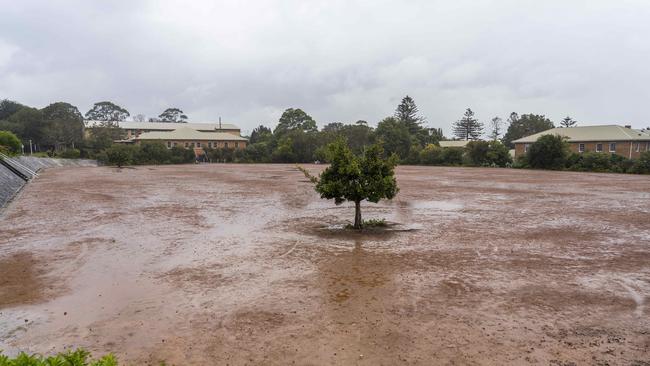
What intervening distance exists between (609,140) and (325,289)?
6286 centimetres

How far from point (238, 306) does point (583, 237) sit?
10.4 metres

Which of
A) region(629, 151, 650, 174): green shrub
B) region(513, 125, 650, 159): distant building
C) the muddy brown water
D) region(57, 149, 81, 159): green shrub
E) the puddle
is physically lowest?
the muddy brown water

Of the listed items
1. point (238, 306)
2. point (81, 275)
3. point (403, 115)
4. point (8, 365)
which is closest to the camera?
point (8, 365)

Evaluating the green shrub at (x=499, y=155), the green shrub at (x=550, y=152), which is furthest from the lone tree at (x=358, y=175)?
the green shrub at (x=499, y=155)

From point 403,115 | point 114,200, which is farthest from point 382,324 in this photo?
point 403,115

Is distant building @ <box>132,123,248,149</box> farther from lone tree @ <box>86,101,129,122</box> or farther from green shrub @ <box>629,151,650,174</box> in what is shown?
green shrub @ <box>629,151,650,174</box>

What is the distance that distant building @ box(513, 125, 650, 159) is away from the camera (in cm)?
5650

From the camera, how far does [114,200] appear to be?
20.2m

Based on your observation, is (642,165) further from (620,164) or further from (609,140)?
(609,140)

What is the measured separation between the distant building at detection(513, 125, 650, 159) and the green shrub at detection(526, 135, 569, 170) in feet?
16.3

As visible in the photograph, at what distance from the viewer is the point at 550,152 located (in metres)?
51.0

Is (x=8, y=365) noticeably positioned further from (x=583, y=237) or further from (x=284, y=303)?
(x=583, y=237)

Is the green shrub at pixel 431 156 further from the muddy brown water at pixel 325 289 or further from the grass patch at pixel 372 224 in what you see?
the grass patch at pixel 372 224

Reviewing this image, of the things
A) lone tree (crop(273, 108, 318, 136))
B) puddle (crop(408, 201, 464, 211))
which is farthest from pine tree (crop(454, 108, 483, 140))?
puddle (crop(408, 201, 464, 211))
